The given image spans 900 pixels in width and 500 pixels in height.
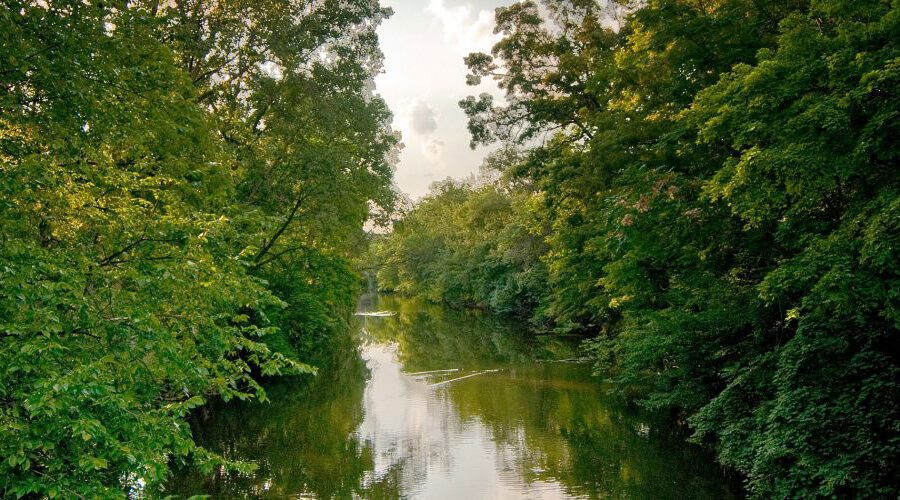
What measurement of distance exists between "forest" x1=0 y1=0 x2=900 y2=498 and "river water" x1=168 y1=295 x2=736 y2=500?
4.66ft

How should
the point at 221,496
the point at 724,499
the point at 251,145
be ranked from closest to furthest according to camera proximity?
the point at 724,499 < the point at 221,496 < the point at 251,145

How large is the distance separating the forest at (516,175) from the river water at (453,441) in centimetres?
142

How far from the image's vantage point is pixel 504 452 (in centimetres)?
1359

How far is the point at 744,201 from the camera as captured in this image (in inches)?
341

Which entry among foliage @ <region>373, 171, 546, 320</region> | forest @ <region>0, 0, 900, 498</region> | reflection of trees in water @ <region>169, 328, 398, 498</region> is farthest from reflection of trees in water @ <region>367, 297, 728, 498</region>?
foliage @ <region>373, 171, 546, 320</region>

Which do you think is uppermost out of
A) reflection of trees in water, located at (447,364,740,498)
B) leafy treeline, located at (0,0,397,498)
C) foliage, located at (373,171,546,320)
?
foliage, located at (373,171,546,320)

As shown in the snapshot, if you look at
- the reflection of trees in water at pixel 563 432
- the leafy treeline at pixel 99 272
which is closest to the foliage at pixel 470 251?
the reflection of trees in water at pixel 563 432

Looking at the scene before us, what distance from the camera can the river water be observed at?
1147 centimetres

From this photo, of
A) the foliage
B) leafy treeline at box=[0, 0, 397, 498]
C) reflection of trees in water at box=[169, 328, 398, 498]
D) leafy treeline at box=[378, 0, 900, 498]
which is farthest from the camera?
the foliage

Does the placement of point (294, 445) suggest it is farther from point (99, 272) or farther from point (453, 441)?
point (99, 272)

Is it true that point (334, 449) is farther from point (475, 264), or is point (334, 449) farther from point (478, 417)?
point (475, 264)

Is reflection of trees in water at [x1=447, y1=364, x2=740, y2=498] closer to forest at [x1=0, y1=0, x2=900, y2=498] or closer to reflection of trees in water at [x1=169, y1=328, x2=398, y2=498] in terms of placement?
forest at [x1=0, y1=0, x2=900, y2=498]

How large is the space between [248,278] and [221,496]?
6.01 m

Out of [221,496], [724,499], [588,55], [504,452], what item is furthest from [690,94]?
[221,496]
